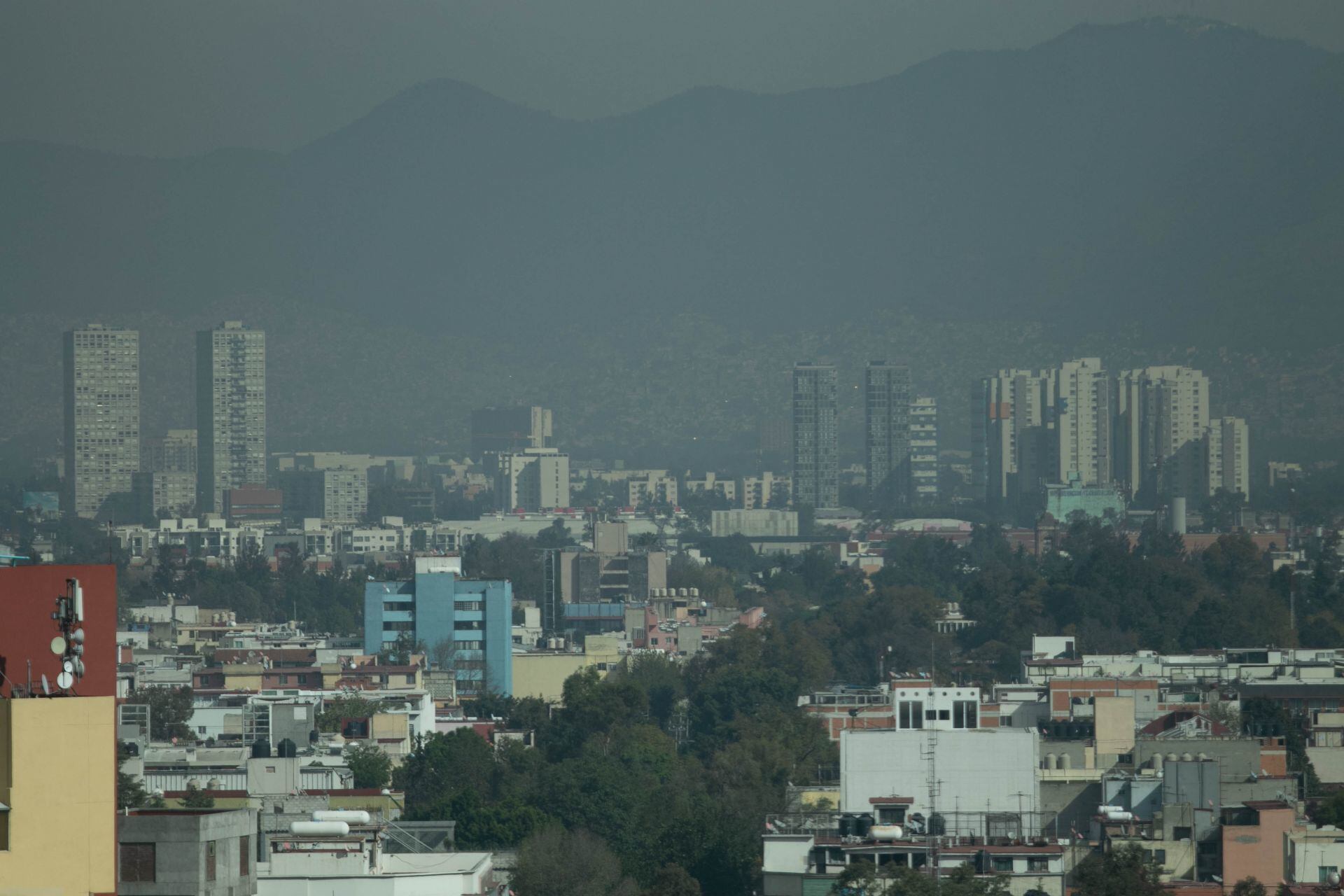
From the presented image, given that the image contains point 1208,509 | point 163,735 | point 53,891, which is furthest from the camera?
point 1208,509

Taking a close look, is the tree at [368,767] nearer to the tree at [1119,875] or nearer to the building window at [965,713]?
the building window at [965,713]

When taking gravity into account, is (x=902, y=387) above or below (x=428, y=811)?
above

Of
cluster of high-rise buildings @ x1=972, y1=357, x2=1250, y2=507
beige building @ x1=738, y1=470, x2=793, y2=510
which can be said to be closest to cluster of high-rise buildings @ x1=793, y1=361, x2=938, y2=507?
beige building @ x1=738, y1=470, x2=793, y2=510

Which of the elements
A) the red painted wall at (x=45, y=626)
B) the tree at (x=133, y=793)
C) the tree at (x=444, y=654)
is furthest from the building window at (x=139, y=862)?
→ the tree at (x=444, y=654)

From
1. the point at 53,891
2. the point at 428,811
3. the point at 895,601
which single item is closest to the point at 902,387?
the point at 895,601

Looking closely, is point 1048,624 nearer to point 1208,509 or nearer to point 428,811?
point 428,811

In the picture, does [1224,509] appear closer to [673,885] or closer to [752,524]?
[752,524]

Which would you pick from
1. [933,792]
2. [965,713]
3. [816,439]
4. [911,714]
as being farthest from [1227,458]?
[933,792]
